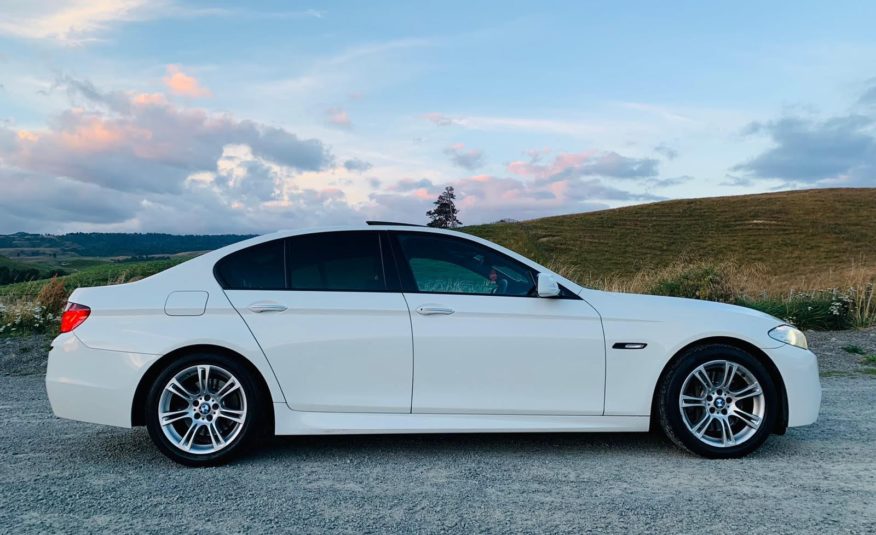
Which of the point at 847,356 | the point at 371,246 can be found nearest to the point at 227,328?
the point at 371,246

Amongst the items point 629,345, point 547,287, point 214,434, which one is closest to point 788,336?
point 629,345

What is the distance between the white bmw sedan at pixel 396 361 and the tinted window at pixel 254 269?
11 mm

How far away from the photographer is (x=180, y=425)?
4.49 m

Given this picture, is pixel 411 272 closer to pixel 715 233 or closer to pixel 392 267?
pixel 392 267

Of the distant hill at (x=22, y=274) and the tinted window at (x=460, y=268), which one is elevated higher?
the tinted window at (x=460, y=268)

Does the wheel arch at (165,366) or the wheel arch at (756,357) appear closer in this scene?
the wheel arch at (165,366)

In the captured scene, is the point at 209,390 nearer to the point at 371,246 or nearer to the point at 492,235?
the point at 371,246

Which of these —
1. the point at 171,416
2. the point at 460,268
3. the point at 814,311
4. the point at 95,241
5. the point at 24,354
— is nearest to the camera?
the point at 171,416

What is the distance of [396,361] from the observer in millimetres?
4469

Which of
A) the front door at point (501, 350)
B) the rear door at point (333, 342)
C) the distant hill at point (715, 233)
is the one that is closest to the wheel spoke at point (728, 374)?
the front door at point (501, 350)

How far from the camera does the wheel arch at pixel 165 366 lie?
4477 millimetres

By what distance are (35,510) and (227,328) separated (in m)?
1.43

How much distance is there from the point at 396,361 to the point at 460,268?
→ 0.81m

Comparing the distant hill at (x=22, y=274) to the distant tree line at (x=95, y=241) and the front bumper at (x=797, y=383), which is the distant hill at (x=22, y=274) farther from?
the distant tree line at (x=95, y=241)
